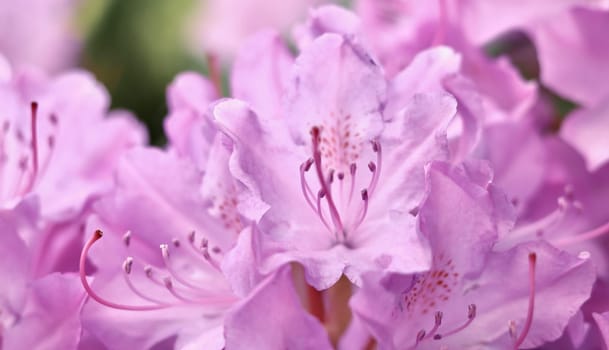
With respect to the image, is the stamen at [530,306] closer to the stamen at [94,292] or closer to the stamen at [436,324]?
the stamen at [436,324]

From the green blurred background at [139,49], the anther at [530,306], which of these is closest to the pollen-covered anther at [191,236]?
the anther at [530,306]

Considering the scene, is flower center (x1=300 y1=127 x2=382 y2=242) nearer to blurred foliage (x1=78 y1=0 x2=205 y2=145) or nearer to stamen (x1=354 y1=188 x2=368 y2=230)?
stamen (x1=354 y1=188 x2=368 y2=230)

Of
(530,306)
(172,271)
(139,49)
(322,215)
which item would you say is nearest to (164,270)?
(172,271)

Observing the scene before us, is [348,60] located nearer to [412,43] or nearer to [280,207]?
[280,207]

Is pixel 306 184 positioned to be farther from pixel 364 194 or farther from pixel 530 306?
pixel 530 306

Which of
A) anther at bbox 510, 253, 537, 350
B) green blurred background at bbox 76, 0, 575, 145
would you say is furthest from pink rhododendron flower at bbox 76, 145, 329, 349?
green blurred background at bbox 76, 0, 575, 145

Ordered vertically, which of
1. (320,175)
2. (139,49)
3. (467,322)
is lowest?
(139,49)
